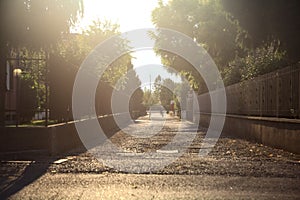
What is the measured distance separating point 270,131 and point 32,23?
8169 millimetres

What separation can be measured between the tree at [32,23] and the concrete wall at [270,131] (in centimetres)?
669

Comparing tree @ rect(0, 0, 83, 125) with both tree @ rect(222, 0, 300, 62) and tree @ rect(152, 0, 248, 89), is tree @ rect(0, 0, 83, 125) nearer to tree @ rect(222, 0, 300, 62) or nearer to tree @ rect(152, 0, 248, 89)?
tree @ rect(222, 0, 300, 62)

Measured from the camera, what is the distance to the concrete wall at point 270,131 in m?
13.9

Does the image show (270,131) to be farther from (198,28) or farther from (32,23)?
(198,28)

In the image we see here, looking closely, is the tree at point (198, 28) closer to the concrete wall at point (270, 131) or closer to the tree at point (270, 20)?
the concrete wall at point (270, 131)

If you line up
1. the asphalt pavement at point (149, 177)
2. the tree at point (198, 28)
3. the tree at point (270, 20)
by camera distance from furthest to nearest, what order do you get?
the tree at point (198, 28), the tree at point (270, 20), the asphalt pavement at point (149, 177)

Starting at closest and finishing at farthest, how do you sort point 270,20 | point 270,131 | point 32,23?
point 32,23 < point 270,20 < point 270,131

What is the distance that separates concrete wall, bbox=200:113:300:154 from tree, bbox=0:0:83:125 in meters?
6.69

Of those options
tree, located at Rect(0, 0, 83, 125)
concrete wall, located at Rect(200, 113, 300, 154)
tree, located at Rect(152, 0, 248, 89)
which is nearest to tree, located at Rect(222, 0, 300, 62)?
concrete wall, located at Rect(200, 113, 300, 154)

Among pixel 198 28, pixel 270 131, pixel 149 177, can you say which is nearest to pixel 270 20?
pixel 270 131

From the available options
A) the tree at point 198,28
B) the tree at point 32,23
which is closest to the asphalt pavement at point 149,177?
the tree at point 32,23

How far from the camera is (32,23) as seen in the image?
44.3 ft

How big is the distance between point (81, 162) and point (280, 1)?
641 centimetres

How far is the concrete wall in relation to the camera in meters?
13.9
